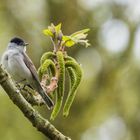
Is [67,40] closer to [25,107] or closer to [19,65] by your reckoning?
[25,107]

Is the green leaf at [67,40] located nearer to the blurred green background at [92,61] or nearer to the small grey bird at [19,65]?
the small grey bird at [19,65]

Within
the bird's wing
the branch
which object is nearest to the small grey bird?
the bird's wing

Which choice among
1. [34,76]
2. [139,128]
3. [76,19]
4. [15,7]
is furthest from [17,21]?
[34,76]

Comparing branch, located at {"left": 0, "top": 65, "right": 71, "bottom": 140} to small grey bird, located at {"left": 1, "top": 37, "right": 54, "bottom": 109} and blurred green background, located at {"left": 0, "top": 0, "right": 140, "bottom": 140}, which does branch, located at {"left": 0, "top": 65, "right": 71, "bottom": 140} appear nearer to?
small grey bird, located at {"left": 1, "top": 37, "right": 54, "bottom": 109}

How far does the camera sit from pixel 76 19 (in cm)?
1342

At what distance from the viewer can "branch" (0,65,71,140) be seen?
2.88 meters

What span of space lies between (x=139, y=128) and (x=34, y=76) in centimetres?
788

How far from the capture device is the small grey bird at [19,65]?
14.4 feet

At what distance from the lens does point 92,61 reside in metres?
12.9

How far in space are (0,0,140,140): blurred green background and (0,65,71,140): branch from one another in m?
8.87

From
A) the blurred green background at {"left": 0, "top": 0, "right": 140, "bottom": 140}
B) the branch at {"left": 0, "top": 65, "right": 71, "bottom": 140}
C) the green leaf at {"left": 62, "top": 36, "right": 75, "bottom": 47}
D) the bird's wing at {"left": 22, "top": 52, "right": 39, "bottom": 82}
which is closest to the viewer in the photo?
the branch at {"left": 0, "top": 65, "right": 71, "bottom": 140}

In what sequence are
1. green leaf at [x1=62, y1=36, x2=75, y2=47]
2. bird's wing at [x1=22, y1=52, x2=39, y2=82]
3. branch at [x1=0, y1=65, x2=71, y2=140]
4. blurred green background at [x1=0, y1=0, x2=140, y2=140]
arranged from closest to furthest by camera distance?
branch at [x1=0, y1=65, x2=71, y2=140]
green leaf at [x1=62, y1=36, x2=75, y2=47]
bird's wing at [x1=22, y1=52, x2=39, y2=82]
blurred green background at [x1=0, y1=0, x2=140, y2=140]

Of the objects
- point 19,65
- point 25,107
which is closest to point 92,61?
point 19,65

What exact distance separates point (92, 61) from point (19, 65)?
7690 mm
